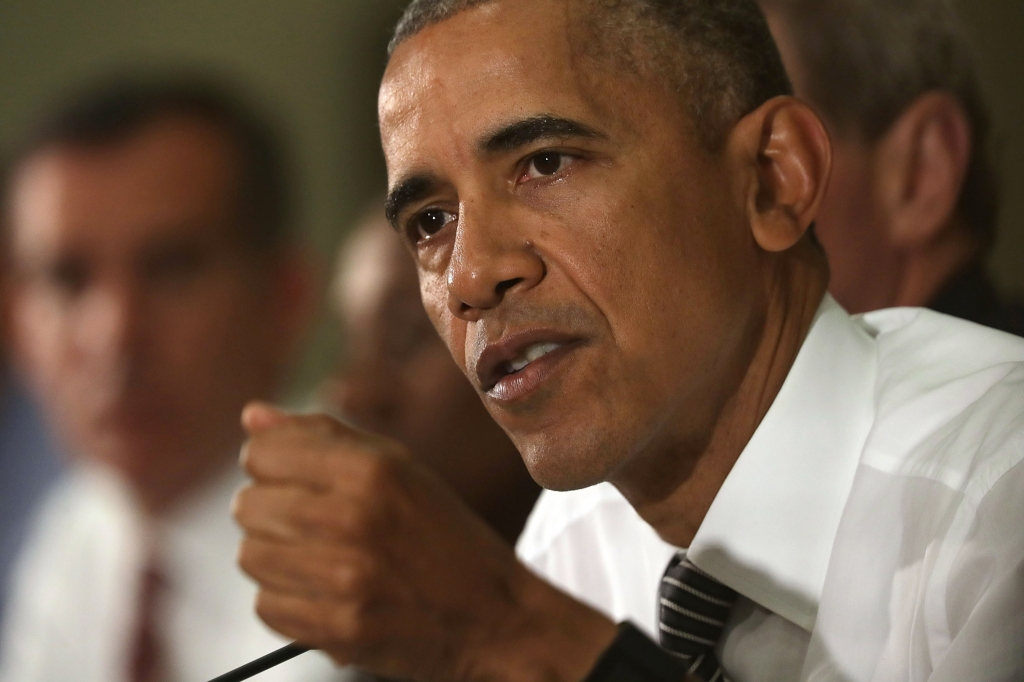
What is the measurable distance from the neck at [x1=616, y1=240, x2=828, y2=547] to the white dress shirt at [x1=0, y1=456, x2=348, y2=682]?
5.62 feet

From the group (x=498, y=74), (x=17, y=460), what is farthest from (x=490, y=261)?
(x=17, y=460)

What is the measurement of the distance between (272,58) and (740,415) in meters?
2.61

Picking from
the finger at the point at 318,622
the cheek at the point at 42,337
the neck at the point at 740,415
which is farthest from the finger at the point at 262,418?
the cheek at the point at 42,337

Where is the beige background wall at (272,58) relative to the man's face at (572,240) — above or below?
above

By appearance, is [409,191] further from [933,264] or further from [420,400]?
[420,400]

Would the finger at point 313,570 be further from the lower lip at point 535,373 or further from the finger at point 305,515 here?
the lower lip at point 535,373

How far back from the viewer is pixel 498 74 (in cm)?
98

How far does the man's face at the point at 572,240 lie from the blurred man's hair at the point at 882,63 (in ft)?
2.37

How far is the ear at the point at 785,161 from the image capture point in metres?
1.05

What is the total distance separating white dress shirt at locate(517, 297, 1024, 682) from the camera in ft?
2.61

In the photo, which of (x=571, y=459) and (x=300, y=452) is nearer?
(x=300, y=452)

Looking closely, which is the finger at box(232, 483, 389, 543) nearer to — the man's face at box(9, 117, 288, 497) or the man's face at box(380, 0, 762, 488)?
the man's face at box(380, 0, 762, 488)

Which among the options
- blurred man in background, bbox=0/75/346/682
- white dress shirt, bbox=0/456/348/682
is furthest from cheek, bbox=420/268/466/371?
blurred man in background, bbox=0/75/346/682

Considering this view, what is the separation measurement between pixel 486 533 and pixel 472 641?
0.29ft
